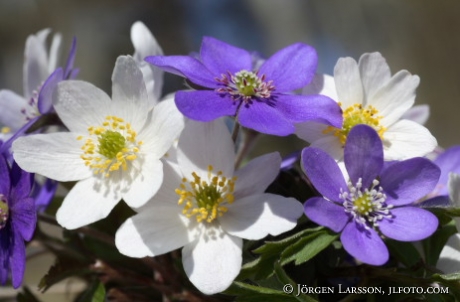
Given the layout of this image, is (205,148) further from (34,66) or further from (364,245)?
(34,66)

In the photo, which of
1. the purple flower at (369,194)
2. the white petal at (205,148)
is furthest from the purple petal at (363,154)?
the white petal at (205,148)

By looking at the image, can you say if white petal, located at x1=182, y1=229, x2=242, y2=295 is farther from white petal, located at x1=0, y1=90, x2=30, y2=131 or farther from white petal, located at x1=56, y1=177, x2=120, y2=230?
white petal, located at x1=0, y1=90, x2=30, y2=131

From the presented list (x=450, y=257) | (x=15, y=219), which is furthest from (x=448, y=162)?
(x=15, y=219)

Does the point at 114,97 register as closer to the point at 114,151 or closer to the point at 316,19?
the point at 114,151

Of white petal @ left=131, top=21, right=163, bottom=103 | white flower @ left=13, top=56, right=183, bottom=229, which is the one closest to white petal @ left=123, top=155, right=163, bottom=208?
white flower @ left=13, top=56, right=183, bottom=229

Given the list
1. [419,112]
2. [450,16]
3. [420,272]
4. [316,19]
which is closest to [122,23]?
[316,19]

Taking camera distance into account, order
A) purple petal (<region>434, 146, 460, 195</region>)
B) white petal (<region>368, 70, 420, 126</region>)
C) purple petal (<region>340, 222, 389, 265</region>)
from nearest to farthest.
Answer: purple petal (<region>340, 222, 389, 265</region>) < white petal (<region>368, 70, 420, 126</region>) < purple petal (<region>434, 146, 460, 195</region>)

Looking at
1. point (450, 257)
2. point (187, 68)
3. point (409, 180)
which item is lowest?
point (450, 257)
